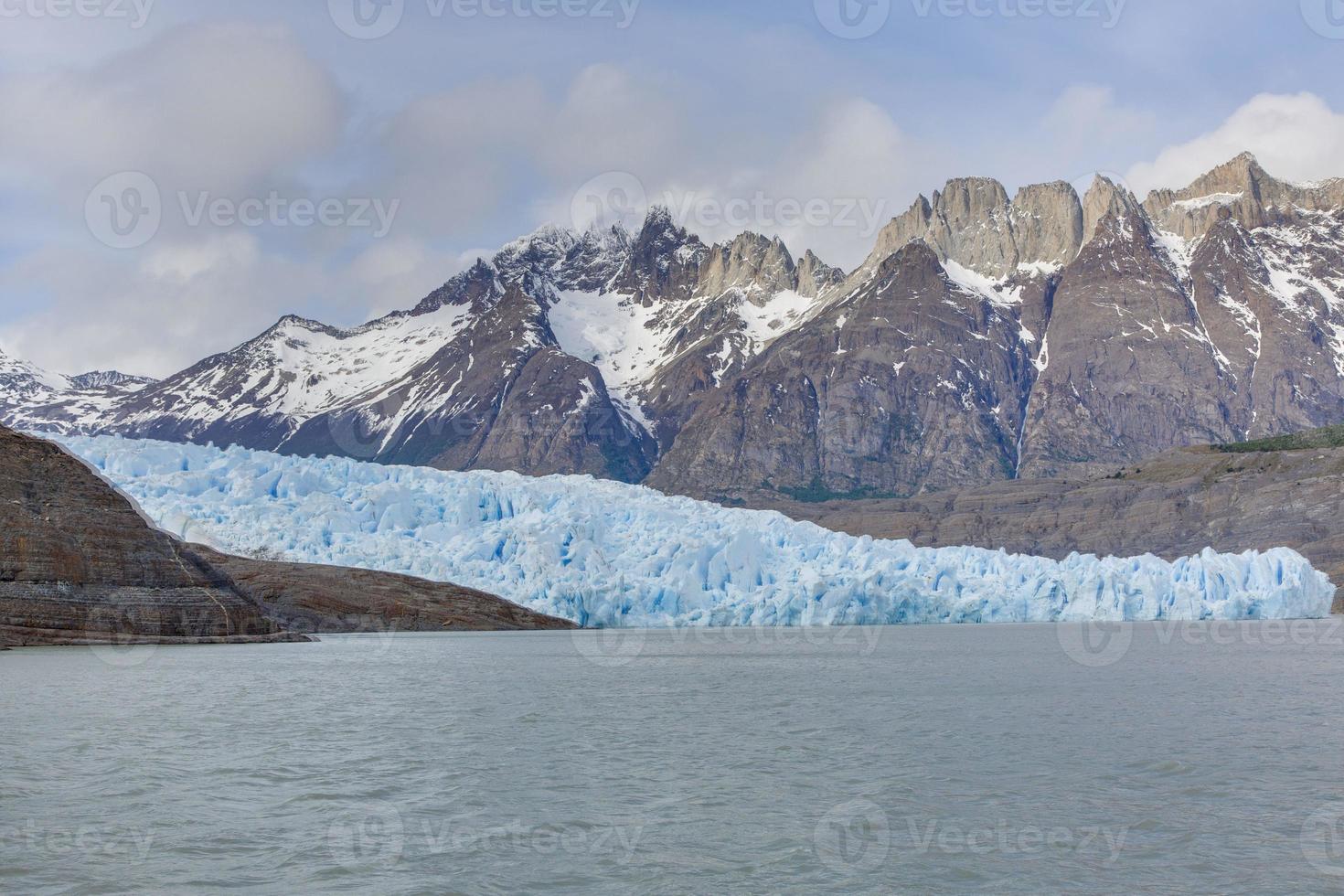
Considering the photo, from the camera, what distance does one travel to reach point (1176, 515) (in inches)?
6806

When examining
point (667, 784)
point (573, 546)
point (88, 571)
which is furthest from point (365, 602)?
point (667, 784)

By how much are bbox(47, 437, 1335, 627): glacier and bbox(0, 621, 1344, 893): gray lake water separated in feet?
117

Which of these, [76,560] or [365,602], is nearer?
[76,560]

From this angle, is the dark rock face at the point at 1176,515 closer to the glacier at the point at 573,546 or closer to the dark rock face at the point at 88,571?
the glacier at the point at 573,546

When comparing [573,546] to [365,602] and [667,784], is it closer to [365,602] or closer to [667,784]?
[365,602]

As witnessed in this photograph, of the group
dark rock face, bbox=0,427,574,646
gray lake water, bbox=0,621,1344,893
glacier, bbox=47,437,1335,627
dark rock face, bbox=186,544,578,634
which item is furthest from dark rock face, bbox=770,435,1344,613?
dark rock face, bbox=0,427,574,646

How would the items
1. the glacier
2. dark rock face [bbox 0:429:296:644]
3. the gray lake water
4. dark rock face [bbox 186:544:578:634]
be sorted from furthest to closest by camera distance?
1. the glacier
2. dark rock face [bbox 186:544:578:634]
3. dark rock face [bbox 0:429:296:644]
4. the gray lake water

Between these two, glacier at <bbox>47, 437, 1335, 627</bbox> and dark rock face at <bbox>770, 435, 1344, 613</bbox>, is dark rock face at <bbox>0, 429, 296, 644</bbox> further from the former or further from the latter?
dark rock face at <bbox>770, 435, 1344, 613</bbox>

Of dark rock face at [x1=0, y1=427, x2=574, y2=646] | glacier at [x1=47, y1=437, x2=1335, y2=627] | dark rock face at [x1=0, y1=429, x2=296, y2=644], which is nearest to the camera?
dark rock face at [x1=0, y1=429, x2=296, y2=644]

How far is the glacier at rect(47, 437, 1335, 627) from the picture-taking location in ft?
267

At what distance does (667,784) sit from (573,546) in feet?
200

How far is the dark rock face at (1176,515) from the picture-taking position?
156875 millimetres

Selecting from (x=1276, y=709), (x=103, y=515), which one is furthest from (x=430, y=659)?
(x=1276, y=709)

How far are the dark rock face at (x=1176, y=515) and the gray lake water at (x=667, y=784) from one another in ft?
403
